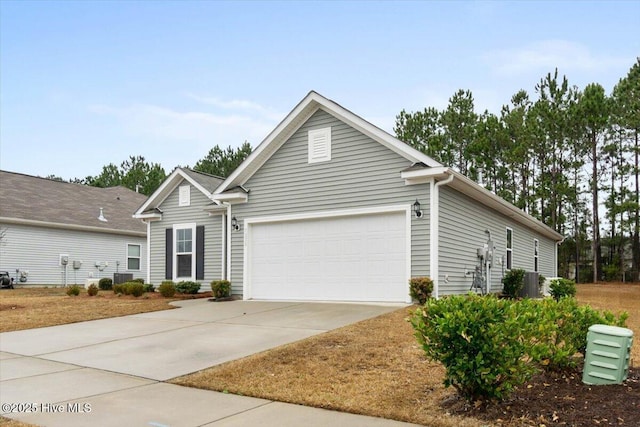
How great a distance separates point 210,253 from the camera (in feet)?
57.5

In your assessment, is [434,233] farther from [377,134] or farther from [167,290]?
[167,290]

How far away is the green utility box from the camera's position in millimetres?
5180

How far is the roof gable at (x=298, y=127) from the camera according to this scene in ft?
41.2

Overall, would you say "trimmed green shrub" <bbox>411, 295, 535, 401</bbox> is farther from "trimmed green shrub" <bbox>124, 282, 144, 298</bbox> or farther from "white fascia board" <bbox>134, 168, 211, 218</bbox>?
"white fascia board" <bbox>134, 168, 211, 218</bbox>

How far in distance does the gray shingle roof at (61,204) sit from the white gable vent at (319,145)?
14676 mm

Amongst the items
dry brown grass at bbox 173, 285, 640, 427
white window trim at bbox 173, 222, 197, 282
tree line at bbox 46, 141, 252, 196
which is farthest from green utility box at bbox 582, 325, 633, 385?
tree line at bbox 46, 141, 252, 196

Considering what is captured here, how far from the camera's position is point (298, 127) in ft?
47.4

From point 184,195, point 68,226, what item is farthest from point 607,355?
point 68,226

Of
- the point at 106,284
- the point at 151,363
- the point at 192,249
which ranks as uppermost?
the point at 192,249

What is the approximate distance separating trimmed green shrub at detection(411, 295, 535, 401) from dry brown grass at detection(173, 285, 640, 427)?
332 mm

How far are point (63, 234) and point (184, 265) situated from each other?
910 centimetres

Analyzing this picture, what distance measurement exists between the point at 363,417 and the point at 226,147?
41972 millimetres

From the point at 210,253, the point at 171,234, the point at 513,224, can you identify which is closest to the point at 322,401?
the point at 210,253

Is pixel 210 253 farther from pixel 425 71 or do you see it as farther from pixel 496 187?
pixel 496 187
